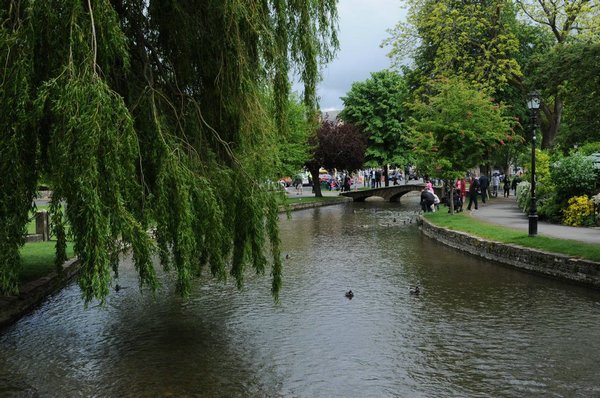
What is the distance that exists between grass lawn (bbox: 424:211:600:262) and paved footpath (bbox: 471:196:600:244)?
691 mm

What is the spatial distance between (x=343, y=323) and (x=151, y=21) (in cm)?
608

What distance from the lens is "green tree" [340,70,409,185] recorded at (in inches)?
2226

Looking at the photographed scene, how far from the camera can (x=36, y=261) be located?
1416 centimetres

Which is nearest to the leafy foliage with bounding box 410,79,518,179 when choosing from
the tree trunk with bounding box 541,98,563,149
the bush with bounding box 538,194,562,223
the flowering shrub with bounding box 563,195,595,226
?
the bush with bounding box 538,194,562,223

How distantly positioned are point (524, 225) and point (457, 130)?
6715 mm

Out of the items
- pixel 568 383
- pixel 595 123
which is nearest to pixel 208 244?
pixel 568 383

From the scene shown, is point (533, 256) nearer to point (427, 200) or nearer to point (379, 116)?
point (427, 200)

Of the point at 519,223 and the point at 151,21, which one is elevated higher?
the point at 151,21

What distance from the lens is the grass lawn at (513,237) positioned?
14366mm

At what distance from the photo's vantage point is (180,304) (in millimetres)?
11664

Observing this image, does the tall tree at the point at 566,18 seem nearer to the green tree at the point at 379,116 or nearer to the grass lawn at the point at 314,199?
the grass lawn at the point at 314,199

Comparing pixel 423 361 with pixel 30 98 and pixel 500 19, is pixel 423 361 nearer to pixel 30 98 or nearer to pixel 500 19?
pixel 30 98

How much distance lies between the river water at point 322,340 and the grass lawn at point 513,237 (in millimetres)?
1226

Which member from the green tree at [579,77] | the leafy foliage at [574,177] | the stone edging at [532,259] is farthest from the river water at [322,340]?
the leafy foliage at [574,177]
